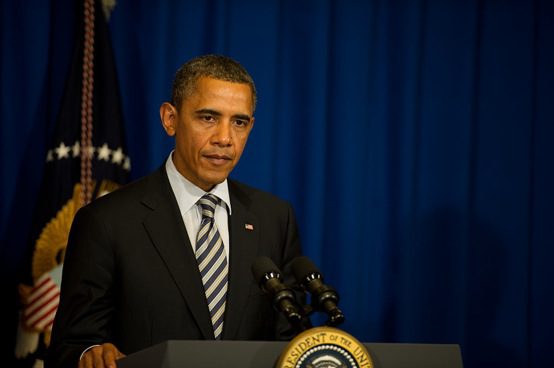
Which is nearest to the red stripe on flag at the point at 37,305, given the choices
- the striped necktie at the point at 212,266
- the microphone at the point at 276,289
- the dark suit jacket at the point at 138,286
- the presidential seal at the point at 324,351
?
the dark suit jacket at the point at 138,286

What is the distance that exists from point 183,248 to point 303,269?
518 mm

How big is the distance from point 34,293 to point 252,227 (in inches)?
46.5

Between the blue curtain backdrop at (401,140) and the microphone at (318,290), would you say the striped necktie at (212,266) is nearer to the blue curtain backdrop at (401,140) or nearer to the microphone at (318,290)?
the microphone at (318,290)

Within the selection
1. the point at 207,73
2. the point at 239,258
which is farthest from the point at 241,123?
the point at 239,258

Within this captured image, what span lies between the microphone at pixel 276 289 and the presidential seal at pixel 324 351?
0.19ft

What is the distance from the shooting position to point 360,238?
3.43m

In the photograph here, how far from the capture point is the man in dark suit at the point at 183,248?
6.37 ft

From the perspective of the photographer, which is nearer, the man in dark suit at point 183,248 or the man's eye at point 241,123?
the man in dark suit at point 183,248

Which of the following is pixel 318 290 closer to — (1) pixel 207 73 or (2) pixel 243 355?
(2) pixel 243 355

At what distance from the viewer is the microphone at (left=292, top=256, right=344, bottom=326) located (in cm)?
146

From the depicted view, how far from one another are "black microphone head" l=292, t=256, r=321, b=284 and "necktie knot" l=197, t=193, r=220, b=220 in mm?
546

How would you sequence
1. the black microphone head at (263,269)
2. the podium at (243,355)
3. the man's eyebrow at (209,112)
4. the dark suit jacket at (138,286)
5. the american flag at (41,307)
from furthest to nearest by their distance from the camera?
the american flag at (41,307), the man's eyebrow at (209,112), the dark suit jacket at (138,286), the black microphone head at (263,269), the podium at (243,355)

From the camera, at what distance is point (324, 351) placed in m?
1.41

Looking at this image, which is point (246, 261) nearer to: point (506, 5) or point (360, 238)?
point (360, 238)
